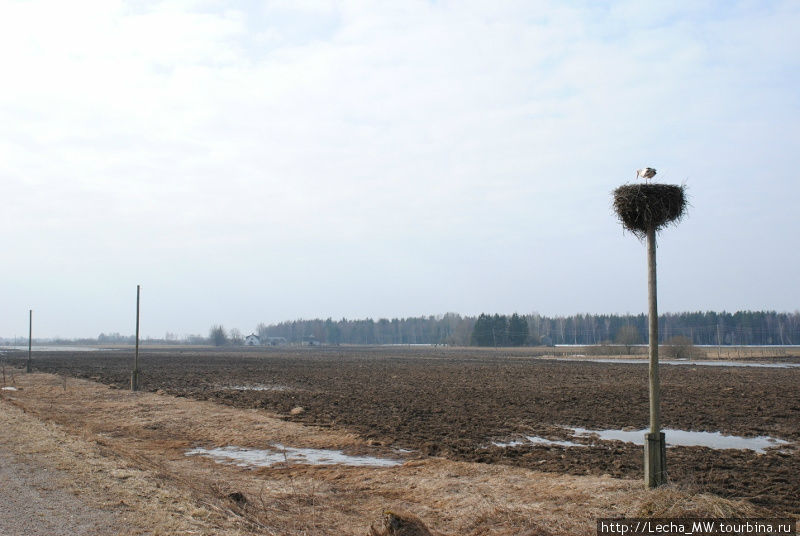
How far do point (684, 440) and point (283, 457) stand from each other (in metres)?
9.58

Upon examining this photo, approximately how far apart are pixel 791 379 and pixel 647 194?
32697 mm

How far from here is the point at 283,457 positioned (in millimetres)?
13227

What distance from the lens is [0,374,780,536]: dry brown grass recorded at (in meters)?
7.61

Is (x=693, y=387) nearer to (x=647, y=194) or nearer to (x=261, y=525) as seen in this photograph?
(x=647, y=194)

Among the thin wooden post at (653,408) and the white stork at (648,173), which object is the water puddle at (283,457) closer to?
the thin wooden post at (653,408)

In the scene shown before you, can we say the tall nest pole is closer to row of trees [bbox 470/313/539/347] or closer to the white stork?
the white stork

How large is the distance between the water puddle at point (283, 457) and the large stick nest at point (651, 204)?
663 centimetres

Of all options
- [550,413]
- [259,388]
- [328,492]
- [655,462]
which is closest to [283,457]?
[328,492]

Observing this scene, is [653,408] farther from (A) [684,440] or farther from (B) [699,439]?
(B) [699,439]

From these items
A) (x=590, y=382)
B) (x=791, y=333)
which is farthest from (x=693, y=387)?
(x=791, y=333)

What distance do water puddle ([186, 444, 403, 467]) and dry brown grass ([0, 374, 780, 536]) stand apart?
1.43 ft

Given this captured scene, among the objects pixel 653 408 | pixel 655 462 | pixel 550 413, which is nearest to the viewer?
pixel 655 462

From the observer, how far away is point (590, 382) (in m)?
33.4

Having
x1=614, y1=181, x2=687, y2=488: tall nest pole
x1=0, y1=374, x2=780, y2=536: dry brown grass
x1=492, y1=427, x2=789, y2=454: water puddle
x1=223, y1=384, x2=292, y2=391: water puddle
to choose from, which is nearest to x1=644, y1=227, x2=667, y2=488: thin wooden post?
x1=614, y1=181, x2=687, y2=488: tall nest pole
